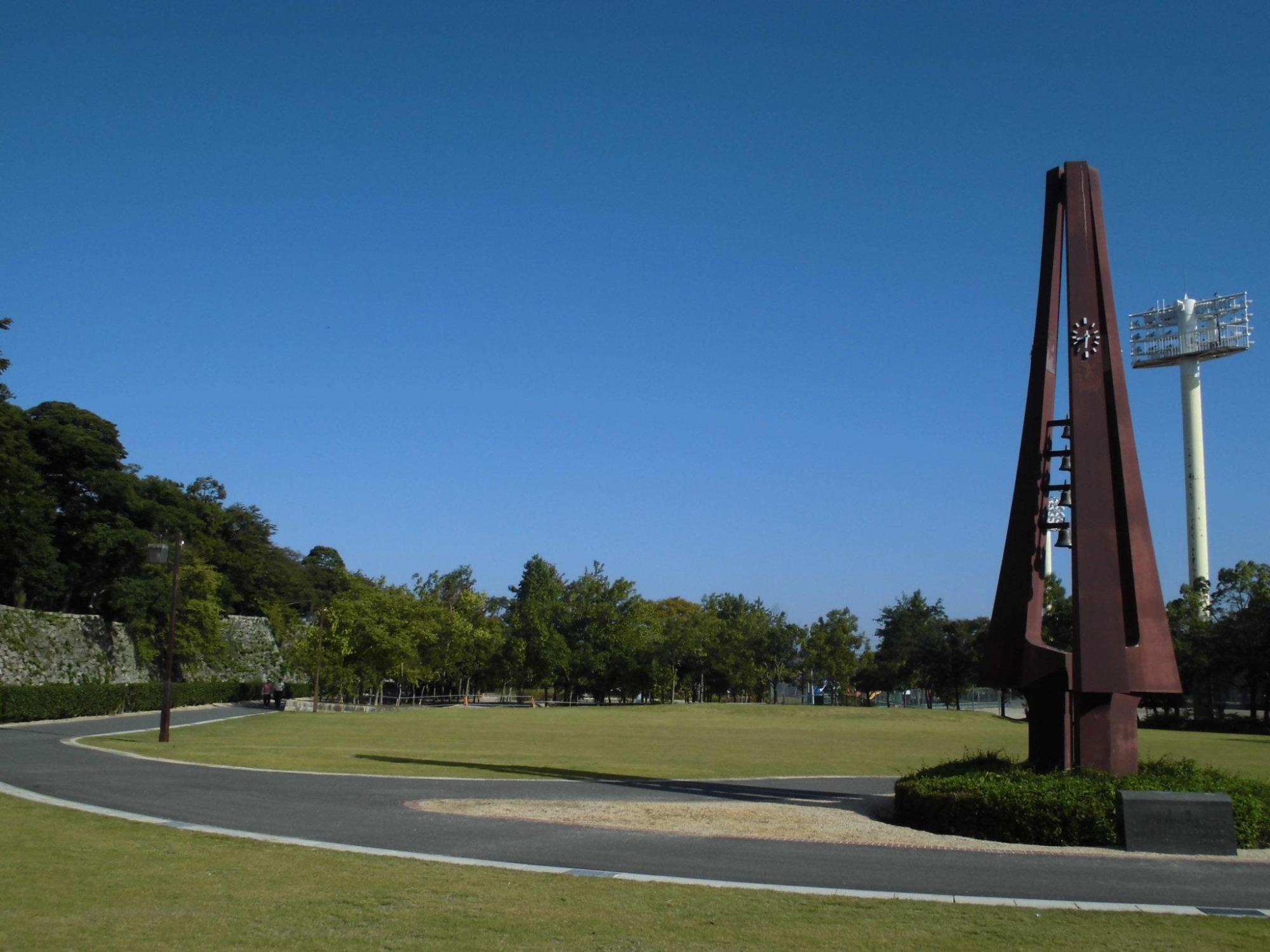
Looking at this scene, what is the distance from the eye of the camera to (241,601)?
85.0m

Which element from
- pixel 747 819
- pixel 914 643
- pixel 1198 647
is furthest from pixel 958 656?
pixel 747 819

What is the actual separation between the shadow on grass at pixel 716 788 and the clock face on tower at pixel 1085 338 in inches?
297

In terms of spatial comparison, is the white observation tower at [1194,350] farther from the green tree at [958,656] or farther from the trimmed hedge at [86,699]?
the trimmed hedge at [86,699]

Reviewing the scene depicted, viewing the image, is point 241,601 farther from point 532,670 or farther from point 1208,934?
point 1208,934

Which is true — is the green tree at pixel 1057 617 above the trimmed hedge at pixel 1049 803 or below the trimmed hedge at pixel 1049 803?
above

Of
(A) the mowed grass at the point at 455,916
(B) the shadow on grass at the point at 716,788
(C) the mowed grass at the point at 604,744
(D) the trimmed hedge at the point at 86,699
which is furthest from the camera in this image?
(D) the trimmed hedge at the point at 86,699

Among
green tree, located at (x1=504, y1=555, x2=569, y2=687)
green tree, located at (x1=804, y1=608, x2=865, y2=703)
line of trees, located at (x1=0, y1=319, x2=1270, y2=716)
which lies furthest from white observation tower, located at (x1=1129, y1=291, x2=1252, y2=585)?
green tree, located at (x1=504, y1=555, x2=569, y2=687)

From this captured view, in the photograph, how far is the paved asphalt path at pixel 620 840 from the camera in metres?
10.7

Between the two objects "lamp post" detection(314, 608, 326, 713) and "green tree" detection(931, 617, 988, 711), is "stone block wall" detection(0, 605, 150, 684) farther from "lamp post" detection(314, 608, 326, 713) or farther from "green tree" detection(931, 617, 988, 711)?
"green tree" detection(931, 617, 988, 711)

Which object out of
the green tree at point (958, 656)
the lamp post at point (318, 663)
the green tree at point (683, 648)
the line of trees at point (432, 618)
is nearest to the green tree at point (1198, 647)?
the line of trees at point (432, 618)

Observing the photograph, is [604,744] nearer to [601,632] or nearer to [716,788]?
[716,788]

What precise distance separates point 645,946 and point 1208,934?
4573mm

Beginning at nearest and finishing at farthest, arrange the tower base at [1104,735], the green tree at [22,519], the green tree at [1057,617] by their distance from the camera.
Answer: the tower base at [1104,735], the green tree at [22,519], the green tree at [1057,617]

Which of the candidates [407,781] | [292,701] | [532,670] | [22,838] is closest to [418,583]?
[532,670]
